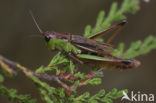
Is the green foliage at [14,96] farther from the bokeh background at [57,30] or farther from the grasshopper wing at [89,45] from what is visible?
the bokeh background at [57,30]

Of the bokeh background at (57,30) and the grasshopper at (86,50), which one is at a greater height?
the bokeh background at (57,30)

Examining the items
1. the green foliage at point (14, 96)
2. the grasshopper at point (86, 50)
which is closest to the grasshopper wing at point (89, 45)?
the grasshopper at point (86, 50)

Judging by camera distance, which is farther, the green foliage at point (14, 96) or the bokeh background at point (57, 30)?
the bokeh background at point (57, 30)

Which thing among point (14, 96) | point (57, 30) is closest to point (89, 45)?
point (14, 96)

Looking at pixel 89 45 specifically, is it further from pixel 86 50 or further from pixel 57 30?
pixel 57 30

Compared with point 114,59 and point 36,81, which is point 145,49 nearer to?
point 114,59
